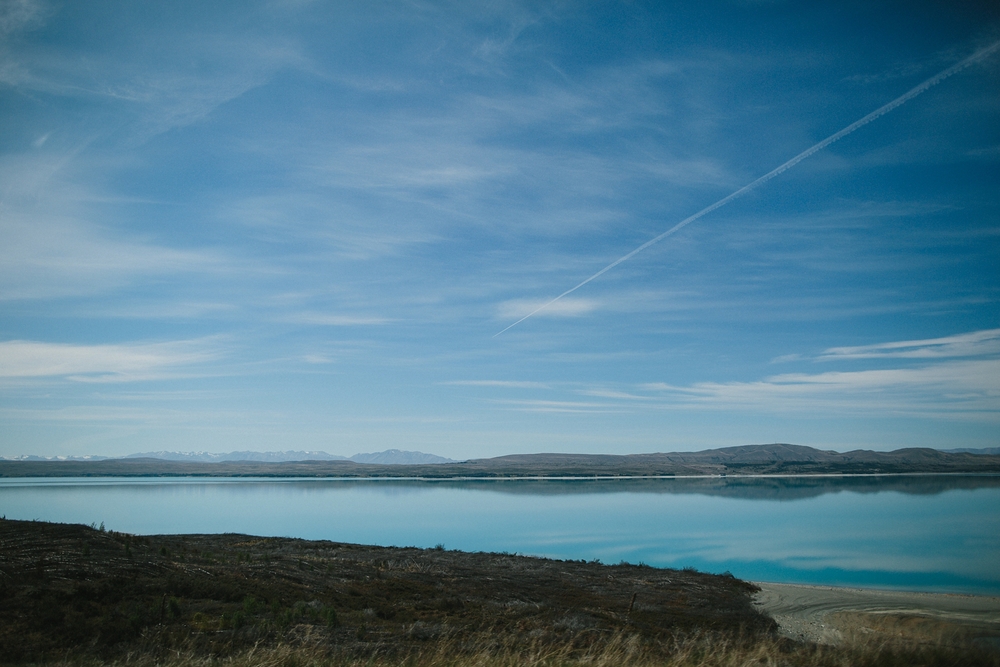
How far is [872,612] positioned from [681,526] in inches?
1407

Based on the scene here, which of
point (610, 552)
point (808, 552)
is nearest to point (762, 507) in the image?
point (808, 552)

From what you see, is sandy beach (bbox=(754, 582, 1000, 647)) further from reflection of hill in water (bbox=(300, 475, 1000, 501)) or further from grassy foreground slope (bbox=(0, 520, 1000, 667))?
reflection of hill in water (bbox=(300, 475, 1000, 501))

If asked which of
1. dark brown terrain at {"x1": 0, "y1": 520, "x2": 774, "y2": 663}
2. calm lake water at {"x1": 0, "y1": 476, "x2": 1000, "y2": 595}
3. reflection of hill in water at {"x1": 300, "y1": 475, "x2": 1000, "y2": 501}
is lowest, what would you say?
reflection of hill in water at {"x1": 300, "y1": 475, "x2": 1000, "y2": 501}

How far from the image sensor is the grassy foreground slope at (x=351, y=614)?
7.96 metres

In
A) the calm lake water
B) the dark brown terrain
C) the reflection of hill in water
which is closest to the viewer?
the dark brown terrain

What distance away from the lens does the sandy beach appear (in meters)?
Result: 18.5

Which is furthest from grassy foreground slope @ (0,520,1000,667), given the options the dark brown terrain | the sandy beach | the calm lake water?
the calm lake water

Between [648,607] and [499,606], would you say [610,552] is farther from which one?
[499,606]

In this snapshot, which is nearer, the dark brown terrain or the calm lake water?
the dark brown terrain

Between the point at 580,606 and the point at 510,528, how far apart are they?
125 ft

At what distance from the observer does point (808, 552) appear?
40.8 metres

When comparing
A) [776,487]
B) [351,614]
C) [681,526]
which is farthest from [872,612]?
[776,487]

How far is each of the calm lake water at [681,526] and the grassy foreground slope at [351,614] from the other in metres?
14.5

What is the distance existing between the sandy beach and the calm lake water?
4.82 metres
